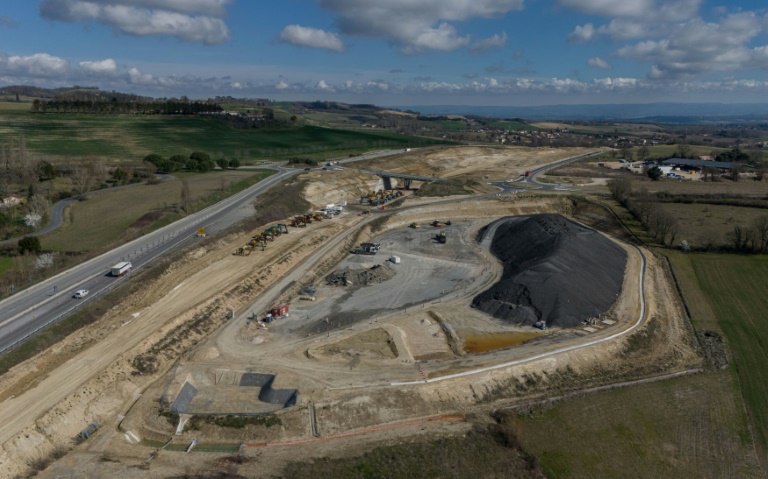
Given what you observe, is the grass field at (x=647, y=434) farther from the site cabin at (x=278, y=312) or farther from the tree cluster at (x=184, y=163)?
the tree cluster at (x=184, y=163)

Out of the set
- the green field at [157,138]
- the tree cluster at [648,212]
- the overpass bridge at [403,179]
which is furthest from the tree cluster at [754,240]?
the green field at [157,138]

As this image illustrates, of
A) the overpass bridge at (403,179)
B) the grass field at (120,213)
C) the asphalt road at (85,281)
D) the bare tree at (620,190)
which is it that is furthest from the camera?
the overpass bridge at (403,179)

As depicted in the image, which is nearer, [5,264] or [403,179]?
[5,264]

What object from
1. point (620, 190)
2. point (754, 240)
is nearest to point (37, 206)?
point (754, 240)

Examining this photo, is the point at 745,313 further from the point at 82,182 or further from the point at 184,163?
the point at 184,163

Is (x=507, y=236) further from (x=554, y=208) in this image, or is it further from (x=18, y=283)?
(x=18, y=283)

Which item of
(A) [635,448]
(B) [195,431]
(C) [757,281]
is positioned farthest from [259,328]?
(C) [757,281]

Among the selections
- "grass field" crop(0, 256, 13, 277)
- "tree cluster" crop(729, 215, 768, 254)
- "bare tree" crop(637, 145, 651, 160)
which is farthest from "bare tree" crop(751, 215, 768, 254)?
"bare tree" crop(637, 145, 651, 160)
